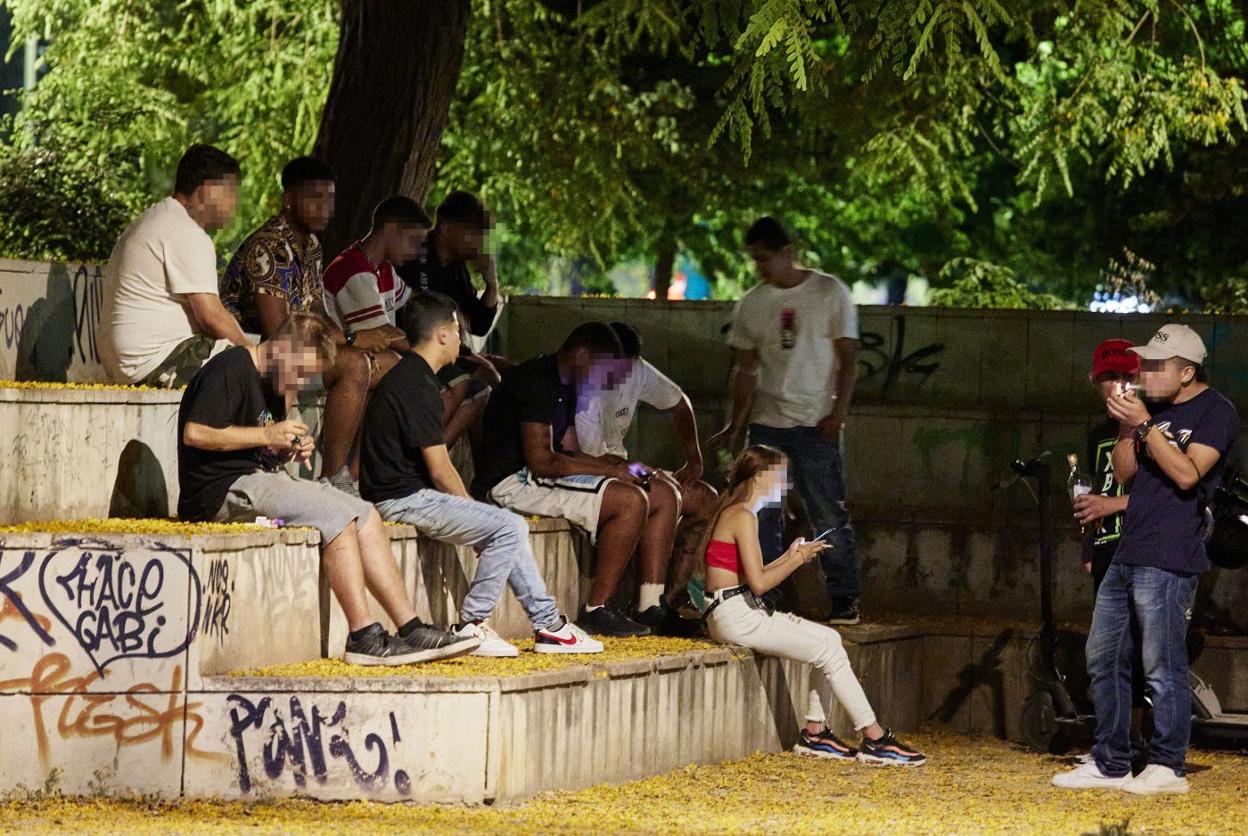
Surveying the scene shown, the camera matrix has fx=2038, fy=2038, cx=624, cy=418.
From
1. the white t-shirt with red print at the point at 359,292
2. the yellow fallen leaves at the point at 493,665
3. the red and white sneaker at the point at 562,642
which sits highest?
the white t-shirt with red print at the point at 359,292

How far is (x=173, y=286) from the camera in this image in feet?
29.6

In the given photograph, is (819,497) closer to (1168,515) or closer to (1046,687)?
(1046,687)

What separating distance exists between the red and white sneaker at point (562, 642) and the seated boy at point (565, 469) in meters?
0.73

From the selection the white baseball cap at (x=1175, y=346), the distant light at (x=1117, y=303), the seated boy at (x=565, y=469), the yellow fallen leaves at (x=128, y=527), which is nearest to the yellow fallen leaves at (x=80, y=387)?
the yellow fallen leaves at (x=128, y=527)

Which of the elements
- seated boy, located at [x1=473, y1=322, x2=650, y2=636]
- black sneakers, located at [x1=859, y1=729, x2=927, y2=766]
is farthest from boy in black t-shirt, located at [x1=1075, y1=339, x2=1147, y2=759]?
seated boy, located at [x1=473, y1=322, x2=650, y2=636]

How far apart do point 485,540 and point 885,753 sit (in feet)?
7.34

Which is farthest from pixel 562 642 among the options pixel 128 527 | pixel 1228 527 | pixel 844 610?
pixel 1228 527

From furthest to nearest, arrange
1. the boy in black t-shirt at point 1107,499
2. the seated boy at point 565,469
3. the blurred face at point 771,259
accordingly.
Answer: the blurred face at point 771,259 → the seated boy at point 565,469 → the boy in black t-shirt at point 1107,499

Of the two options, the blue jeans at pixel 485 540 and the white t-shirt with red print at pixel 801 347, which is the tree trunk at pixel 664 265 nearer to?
the white t-shirt with red print at pixel 801 347

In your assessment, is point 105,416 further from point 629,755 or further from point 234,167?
point 629,755

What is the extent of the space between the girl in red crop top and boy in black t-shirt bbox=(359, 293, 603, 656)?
84cm

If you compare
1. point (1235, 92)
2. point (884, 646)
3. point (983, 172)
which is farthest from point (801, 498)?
point (983, 172)

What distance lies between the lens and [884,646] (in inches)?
441

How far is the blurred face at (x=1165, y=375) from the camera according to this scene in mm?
8602
